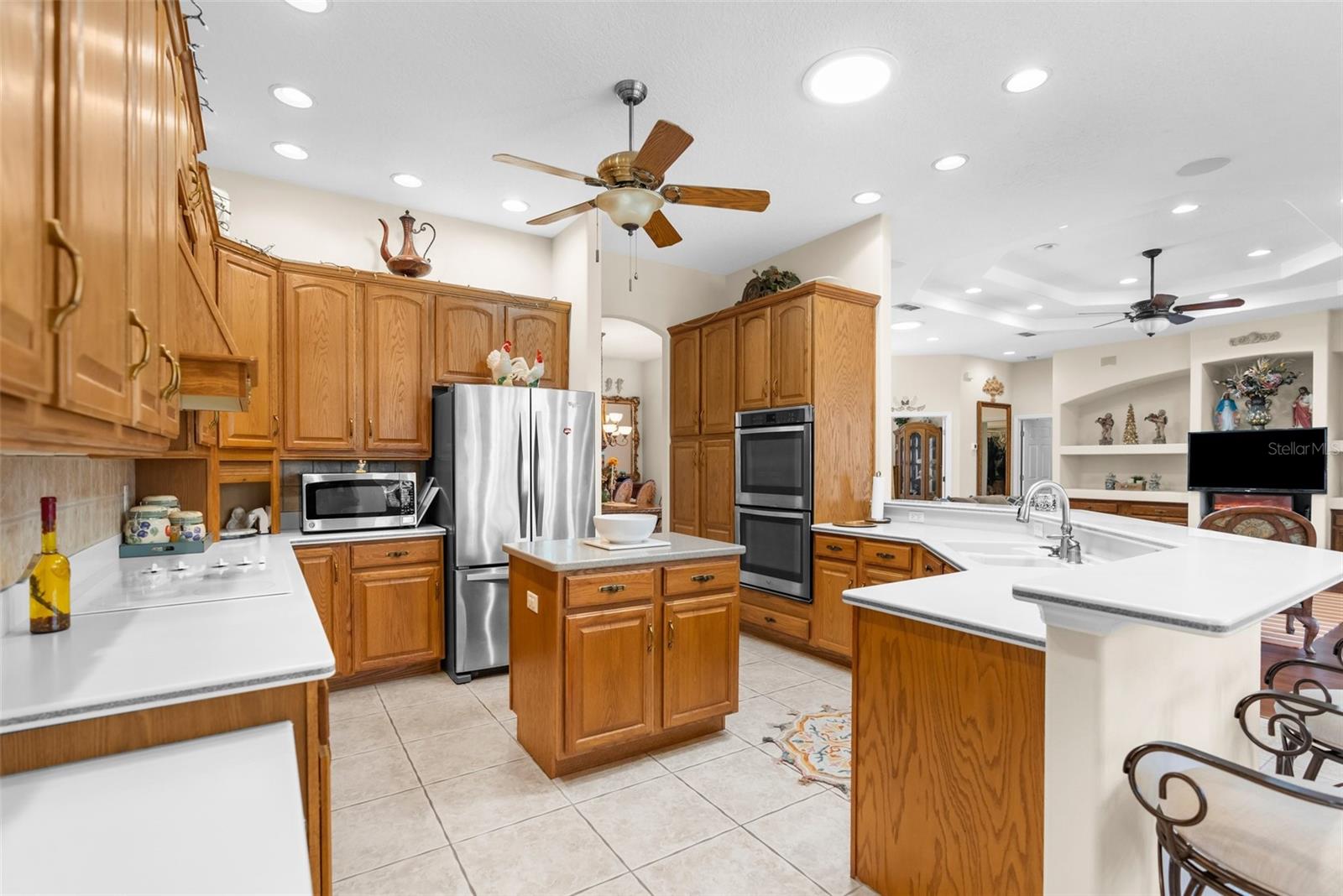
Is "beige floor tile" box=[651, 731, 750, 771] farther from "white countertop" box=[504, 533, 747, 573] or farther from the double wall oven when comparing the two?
the double wall oven

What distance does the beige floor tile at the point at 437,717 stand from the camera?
2919 mm

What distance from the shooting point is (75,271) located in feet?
2.59

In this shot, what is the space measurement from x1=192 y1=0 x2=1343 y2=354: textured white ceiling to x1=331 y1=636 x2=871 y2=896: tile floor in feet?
9.44

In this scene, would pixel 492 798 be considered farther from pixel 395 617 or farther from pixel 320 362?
pixel 320 362

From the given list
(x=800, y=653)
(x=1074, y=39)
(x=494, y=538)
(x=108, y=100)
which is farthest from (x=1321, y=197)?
(x=108, y=100)

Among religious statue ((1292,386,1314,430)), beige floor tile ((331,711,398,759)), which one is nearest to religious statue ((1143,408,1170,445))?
religious statue ((1292,386,1314,430))

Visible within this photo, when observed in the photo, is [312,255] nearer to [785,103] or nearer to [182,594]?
[182,594]

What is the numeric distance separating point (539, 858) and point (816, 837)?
0.92m

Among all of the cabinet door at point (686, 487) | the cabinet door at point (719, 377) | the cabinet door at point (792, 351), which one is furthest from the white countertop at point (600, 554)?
the cabinet door at point (686, 487)

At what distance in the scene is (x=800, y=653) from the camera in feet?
13.5

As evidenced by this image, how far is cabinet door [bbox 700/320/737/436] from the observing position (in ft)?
15.3

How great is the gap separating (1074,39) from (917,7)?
2.19 ft

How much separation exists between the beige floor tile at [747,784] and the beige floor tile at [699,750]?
44 mm

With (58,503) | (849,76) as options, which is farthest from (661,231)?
(58,503)
